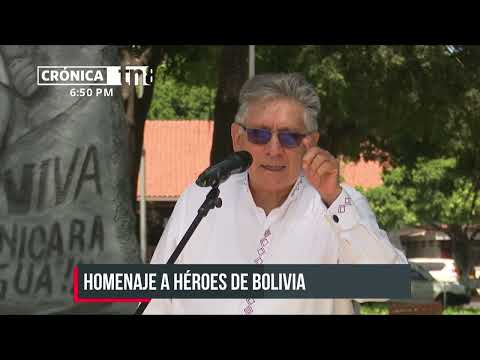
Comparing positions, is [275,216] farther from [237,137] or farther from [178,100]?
[178,100]

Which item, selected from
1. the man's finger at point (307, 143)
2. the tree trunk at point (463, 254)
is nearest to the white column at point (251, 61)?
the man's finger at point (307, 143)

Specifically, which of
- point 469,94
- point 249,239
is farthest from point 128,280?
point 469,94

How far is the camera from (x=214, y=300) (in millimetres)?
8141

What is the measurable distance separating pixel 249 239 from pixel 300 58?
6.11 feet

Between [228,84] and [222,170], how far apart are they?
339 centimetres

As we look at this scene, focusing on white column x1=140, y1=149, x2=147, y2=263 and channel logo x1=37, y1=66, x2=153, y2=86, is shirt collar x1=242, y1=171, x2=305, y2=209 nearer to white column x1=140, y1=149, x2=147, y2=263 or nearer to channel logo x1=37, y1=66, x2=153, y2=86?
white column x1=140, y1=149, x2=147, y2=263

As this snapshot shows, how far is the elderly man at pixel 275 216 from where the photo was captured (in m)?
7.14

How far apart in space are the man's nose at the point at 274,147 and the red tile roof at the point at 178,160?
525mm

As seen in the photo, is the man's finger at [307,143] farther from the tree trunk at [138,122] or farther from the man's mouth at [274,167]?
the tree trunk at [138,122]

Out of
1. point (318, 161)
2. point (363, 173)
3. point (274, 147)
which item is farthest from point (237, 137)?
point (318, 161)

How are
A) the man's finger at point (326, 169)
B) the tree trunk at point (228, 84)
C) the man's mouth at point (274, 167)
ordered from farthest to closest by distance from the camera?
the tree trunk at point (228, 84)
the man's mouth at point (274, 167)
the man's finger at point (326, 169)

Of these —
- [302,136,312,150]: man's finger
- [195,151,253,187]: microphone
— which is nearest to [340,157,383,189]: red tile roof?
[302,136,312,150]: man's finger

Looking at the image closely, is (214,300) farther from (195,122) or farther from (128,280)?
(195,122)

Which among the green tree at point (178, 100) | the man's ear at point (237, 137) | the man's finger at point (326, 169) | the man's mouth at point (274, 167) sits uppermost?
the green tree at point (178, 100)
